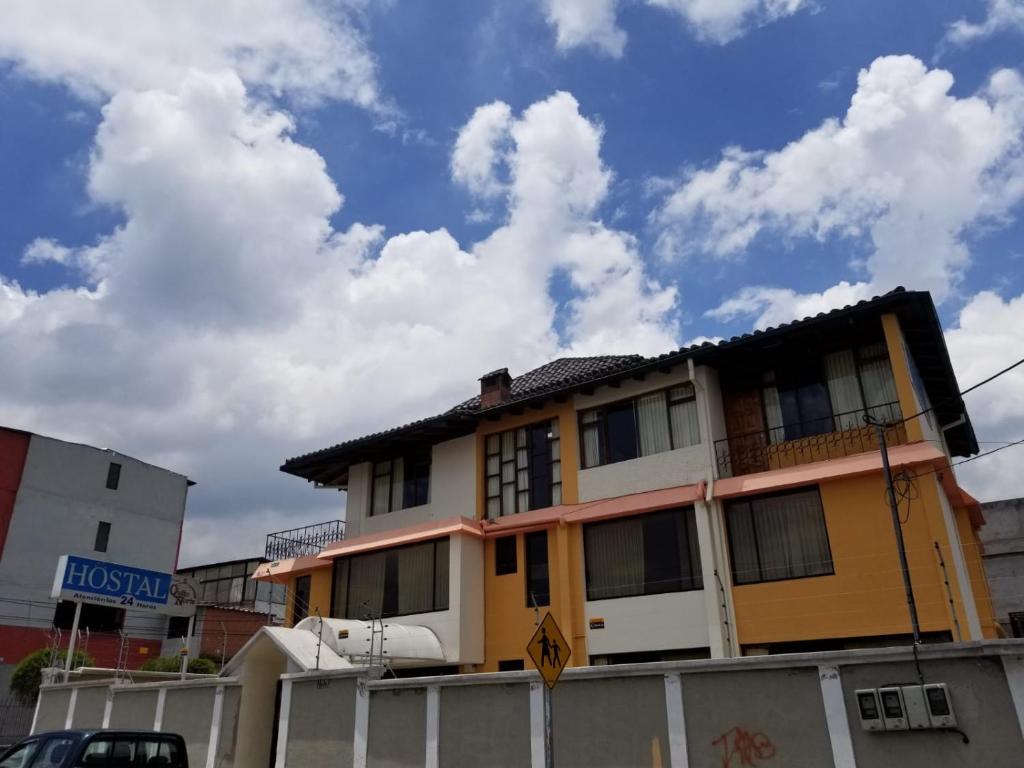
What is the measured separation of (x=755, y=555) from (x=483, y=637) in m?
7.74

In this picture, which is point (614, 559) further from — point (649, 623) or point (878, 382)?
point (878, 382)

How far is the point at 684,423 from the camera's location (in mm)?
20328

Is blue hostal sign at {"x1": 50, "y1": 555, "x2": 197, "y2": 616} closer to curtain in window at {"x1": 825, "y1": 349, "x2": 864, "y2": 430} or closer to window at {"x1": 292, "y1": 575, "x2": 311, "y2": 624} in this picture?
window at {"x1": 292, "y1": 575, "x2": 311, "y2": 624}

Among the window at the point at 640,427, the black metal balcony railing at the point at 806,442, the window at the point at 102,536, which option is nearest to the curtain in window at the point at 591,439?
the window at the point at 640,427

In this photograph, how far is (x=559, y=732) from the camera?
13273mm

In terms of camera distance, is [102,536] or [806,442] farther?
[102,536]

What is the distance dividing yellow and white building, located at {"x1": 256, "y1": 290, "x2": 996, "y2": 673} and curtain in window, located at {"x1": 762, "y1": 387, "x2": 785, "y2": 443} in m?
0.03

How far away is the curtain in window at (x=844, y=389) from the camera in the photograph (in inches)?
729

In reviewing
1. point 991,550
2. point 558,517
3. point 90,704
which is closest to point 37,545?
point 90,704

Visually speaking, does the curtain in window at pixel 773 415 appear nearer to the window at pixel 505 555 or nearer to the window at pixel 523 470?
the window at pixel 523 470

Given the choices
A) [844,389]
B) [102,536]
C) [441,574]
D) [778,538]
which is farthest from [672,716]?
[102,536]

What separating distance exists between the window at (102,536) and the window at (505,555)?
93.3 feet

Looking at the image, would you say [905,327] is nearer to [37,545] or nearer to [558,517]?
[558,517]

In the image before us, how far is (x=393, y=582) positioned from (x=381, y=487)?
364 cm
